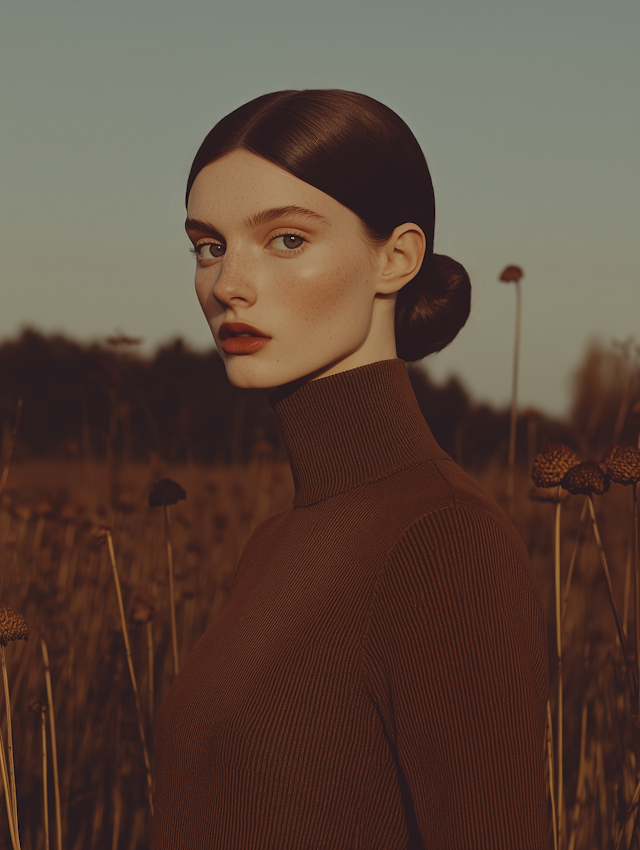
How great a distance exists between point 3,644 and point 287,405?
545mm

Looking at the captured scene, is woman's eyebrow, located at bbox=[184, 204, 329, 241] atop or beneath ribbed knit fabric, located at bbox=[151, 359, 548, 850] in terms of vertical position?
atop

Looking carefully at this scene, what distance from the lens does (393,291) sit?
1.37 m

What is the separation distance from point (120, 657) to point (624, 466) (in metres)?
1.66

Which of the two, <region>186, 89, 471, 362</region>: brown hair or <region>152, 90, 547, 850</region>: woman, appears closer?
<region>152, 90, 547, 850</region>: woman

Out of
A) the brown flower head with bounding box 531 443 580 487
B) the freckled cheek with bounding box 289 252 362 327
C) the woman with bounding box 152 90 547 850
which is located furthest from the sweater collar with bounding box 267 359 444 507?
the brown flower head with bounding box 531 443 580 487

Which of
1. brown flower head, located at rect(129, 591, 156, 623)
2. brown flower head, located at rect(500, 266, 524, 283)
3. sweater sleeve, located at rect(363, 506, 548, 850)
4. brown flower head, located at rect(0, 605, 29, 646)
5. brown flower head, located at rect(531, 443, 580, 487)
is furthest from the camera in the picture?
brown flower head, located at rect(500, 266, 524, 283)

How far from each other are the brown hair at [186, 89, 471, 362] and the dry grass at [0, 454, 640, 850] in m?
0.87

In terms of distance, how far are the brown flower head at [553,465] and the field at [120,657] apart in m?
0.50

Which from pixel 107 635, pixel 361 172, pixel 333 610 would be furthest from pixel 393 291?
pixel 107 635

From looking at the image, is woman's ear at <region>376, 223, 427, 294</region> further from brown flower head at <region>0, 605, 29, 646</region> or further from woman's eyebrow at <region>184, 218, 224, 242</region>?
brown flower head at <region>0, 605, 29, 646</region>

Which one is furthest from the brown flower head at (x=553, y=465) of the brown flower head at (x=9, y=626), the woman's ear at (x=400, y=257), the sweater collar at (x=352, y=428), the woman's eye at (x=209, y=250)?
the brown flower head at (x=9, y=626)

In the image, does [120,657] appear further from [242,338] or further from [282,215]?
[282,215]

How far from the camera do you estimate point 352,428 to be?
1328 mm

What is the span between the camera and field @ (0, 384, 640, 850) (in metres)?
2.09
